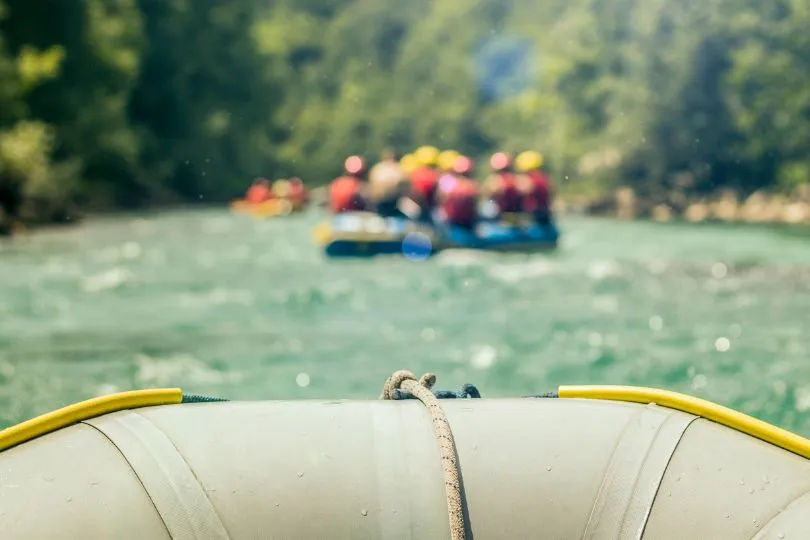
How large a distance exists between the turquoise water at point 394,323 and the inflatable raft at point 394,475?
9.59 ft

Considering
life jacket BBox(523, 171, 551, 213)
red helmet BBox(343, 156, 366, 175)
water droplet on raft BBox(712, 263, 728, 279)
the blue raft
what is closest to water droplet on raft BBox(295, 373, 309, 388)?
the blue raft

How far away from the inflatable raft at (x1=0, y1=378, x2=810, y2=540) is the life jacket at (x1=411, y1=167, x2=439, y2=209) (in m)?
8.86

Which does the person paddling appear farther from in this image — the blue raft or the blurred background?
the blurred background

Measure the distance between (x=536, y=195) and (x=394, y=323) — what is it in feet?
15.3

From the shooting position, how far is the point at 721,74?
22.3 metres

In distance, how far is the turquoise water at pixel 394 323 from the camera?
5234mm

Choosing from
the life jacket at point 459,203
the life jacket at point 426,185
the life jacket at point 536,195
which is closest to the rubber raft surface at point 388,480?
the life jacket at point 459,203

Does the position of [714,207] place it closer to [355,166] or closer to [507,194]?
[507,194]

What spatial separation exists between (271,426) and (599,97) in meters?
25.4

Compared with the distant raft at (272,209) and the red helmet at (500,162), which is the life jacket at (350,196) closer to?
the red helmet at (500,162)

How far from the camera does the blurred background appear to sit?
19.0 ft

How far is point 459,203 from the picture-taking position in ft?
33.4

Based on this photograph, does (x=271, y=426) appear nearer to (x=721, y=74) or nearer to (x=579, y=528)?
(x=579, y=528)

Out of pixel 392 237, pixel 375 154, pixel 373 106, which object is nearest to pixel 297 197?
pixel 392 237
